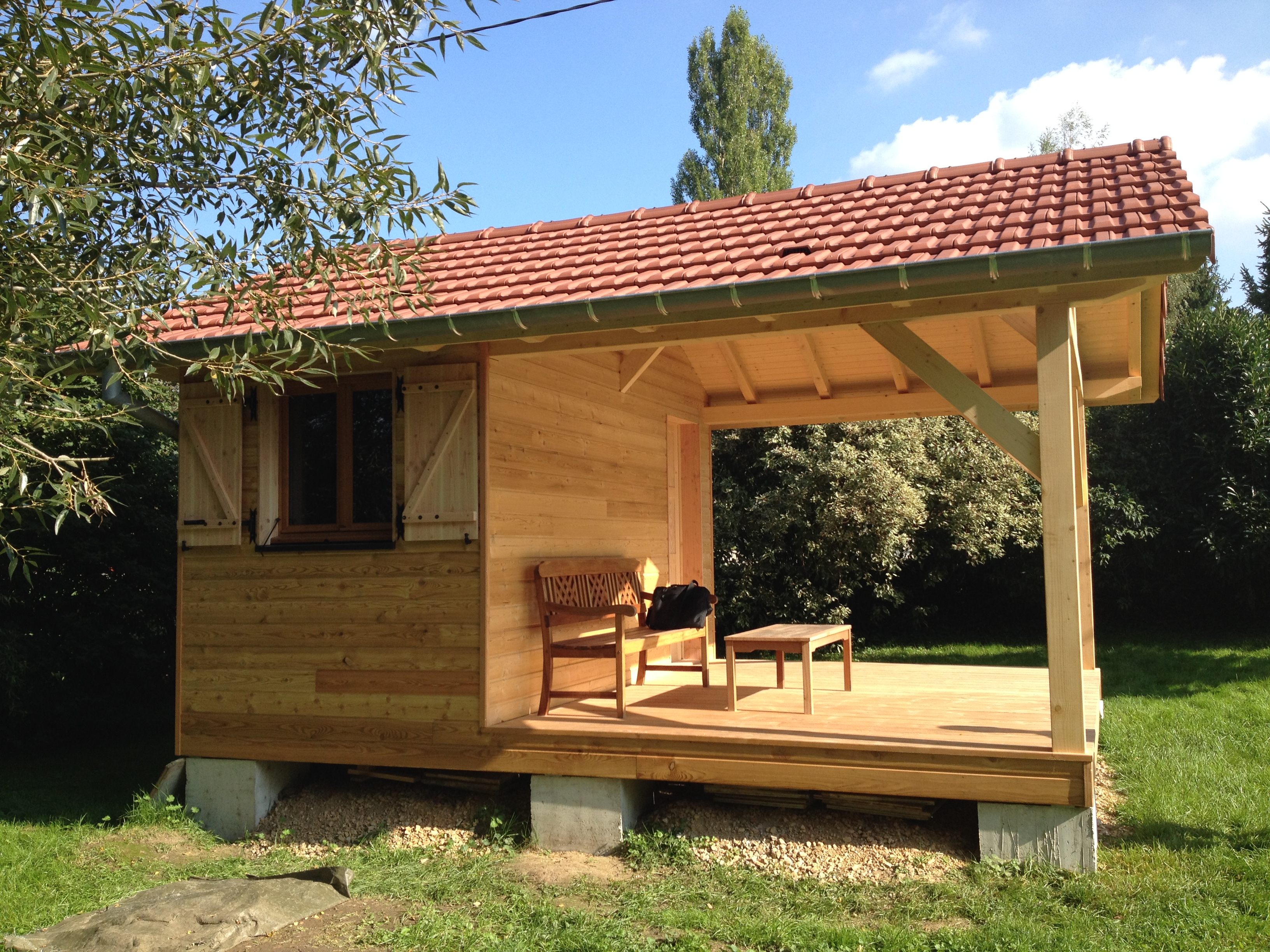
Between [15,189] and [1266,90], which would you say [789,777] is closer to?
[15,189]

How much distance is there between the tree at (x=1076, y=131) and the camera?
24859mm

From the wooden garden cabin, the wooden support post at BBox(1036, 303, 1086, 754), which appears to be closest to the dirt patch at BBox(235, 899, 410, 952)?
the wooden garden cabin

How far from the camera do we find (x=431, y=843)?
599cm

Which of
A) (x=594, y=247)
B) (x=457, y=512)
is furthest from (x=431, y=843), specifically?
(x=594, y=247)

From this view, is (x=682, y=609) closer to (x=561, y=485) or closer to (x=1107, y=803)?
(x=561, y=485)

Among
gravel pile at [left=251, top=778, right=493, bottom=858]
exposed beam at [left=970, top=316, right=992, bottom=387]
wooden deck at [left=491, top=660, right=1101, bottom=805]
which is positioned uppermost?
exposed beam at [left=970, top=316, right=992, bottom=387]

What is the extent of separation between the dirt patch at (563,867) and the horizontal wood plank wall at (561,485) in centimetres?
81

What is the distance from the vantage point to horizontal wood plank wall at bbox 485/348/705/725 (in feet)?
20.8

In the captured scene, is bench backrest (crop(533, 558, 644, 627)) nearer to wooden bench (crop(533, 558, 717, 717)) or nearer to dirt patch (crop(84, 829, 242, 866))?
wooden bench (crop(533, 558, 717, 717))

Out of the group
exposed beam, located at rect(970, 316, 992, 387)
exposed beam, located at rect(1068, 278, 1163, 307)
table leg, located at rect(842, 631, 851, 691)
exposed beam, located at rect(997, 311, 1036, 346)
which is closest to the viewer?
exposed beam, located at rect(1068, 278, 1163, 307)

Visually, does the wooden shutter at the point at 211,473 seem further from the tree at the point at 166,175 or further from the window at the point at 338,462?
the tree at the point at 166,175

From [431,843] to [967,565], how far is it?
10969mm

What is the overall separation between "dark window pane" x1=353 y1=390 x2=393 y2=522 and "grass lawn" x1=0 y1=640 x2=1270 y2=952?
1.95 m

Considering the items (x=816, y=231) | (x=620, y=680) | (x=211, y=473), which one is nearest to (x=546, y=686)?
(x=620, y=680)
